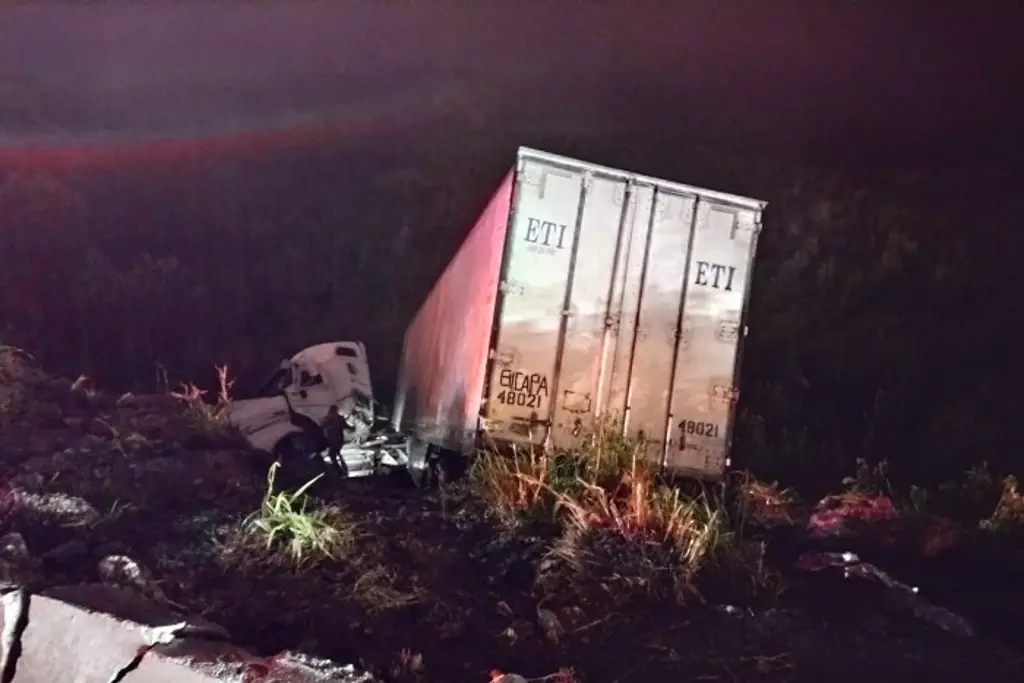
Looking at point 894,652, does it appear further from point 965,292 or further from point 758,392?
point 965,292

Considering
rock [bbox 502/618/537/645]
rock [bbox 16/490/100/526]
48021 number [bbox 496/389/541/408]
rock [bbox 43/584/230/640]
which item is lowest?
rock [bbox 43/584/230/640]

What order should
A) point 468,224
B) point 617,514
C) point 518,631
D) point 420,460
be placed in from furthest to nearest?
point 468,224 < point 420,460 < point 617,514 < point 518,631

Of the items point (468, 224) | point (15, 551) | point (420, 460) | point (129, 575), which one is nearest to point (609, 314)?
point (420, 460)

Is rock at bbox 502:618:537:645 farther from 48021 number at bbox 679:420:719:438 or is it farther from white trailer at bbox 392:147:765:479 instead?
48021 number at bbox 679:420:719:438

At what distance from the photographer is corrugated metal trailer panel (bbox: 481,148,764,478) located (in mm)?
3850

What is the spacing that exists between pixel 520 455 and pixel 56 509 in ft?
5.59

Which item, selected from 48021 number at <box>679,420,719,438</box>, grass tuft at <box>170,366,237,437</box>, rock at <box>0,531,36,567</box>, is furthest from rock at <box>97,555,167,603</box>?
48021 number at <box>679,420,719,438</box>

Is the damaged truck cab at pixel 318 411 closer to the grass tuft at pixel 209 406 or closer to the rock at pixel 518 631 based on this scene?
the grass tuft at pixel 209 406

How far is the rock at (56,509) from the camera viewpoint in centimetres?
301

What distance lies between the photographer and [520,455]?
3.70 meters

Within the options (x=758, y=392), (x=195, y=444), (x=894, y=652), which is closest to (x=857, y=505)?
(x=758, y=392)

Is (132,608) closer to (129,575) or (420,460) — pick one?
(129,575)

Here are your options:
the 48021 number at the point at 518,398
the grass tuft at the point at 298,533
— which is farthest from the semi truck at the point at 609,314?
the grass tuft at the point at 298,533

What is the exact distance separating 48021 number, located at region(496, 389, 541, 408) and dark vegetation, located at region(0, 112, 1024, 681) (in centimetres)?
28
